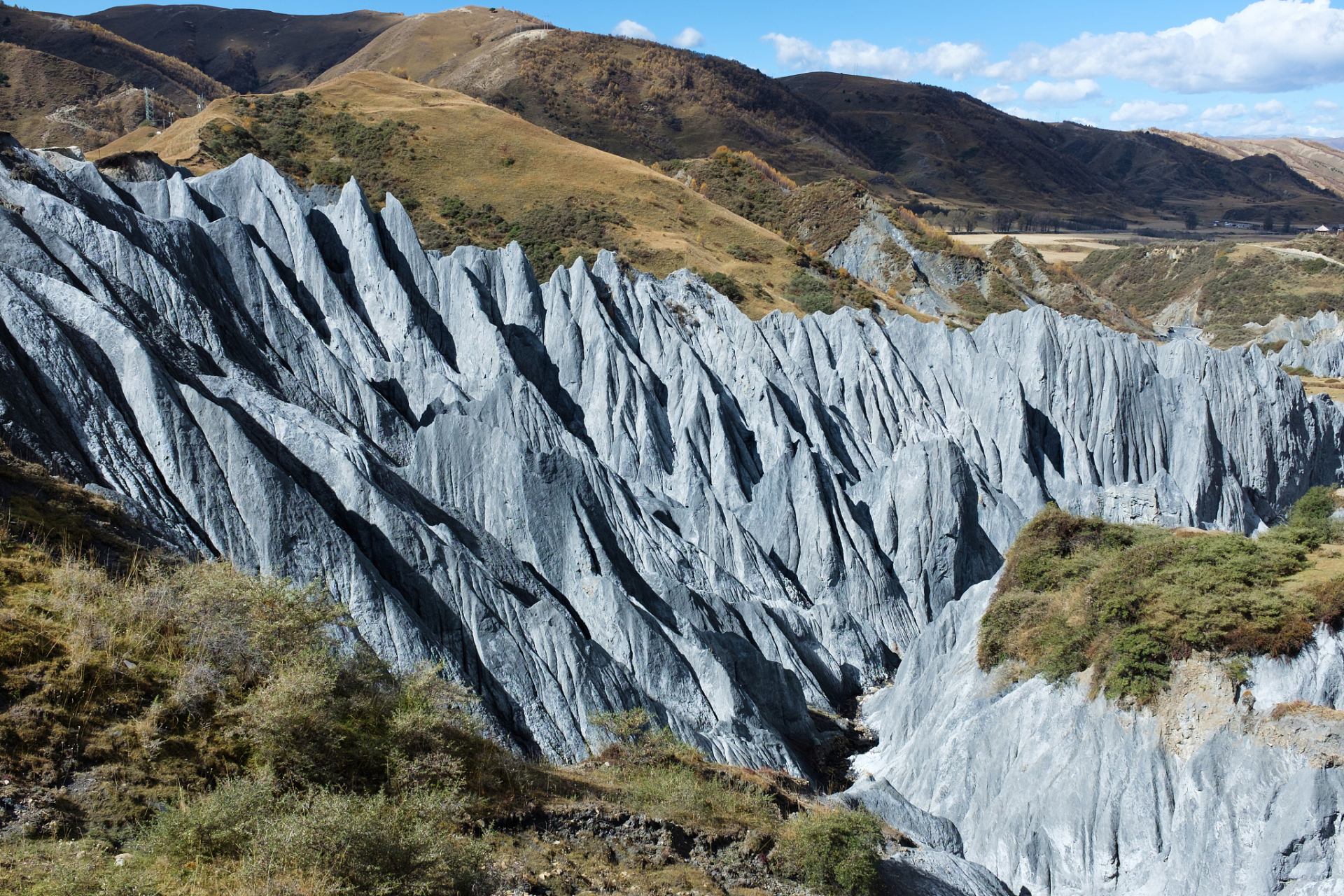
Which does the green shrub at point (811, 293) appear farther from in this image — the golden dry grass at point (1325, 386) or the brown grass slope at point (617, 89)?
the brown grass slope at point (617, 89)

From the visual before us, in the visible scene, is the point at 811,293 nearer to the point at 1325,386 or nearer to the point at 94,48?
the point at 1325,386

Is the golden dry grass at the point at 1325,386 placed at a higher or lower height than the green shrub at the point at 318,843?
higher

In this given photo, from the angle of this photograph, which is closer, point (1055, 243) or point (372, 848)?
point (372, 848)

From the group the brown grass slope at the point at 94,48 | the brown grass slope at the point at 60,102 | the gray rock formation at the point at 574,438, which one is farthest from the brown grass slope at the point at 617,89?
the gray rock formation at the point at 574,438

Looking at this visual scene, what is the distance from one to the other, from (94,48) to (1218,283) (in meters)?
151

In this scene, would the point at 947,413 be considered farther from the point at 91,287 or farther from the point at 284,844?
the point at 284,844

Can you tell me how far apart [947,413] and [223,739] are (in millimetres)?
35536

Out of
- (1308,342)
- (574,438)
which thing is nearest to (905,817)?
(574,438)

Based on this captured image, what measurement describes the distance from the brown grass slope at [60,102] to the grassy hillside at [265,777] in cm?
10502

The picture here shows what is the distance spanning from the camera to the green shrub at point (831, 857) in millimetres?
11812

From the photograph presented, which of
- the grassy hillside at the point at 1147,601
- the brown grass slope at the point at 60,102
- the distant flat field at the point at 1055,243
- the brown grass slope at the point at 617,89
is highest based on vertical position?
the brown grass slope at the point at 617,89

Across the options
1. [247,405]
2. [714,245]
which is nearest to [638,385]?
[247,405]

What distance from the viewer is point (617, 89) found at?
139 m

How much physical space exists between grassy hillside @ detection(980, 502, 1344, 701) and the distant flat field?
11706 cm
